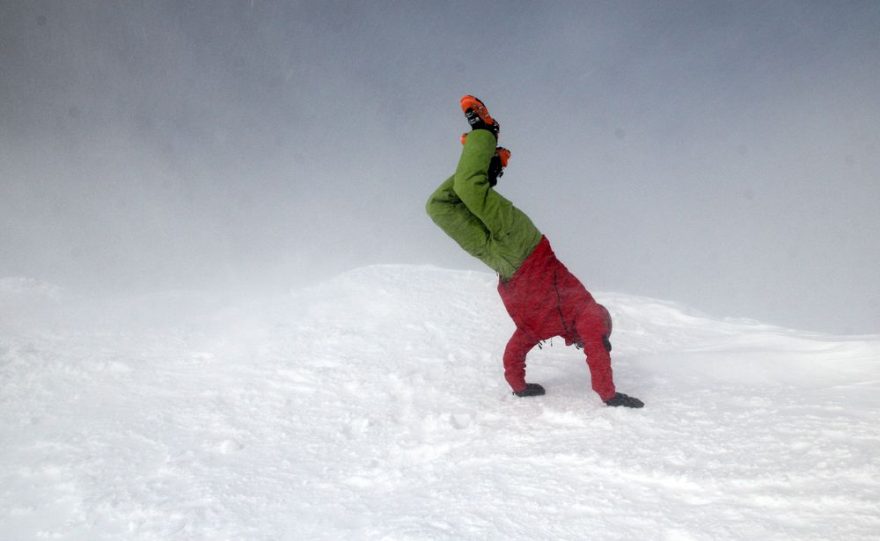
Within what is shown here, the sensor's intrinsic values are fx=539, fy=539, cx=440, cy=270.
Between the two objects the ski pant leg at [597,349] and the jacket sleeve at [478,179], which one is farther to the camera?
the ski pant leg at [597,349]

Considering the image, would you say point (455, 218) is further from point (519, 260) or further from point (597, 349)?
point (597, 349)

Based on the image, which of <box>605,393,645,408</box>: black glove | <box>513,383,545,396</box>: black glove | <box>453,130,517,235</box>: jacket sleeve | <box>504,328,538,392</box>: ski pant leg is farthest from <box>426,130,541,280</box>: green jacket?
<box>605,393,645,408</box>: black glove

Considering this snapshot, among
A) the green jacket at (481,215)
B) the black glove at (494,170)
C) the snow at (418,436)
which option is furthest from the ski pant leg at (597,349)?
the black glove at (494,170)

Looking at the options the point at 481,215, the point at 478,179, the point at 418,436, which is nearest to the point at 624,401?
the point at 418,436

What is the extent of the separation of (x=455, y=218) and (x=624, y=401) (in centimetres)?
137

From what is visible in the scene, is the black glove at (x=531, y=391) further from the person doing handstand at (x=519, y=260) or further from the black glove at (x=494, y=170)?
the black glove at (x=494, y=170)

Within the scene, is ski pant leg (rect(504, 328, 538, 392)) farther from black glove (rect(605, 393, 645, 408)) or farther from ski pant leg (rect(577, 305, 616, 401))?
black glove (rect(605, 393, 645, 408))

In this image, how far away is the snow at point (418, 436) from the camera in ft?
6.53

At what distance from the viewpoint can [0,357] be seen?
383cm

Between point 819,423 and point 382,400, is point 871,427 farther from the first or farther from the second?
point 382,400

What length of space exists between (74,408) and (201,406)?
0.73 m

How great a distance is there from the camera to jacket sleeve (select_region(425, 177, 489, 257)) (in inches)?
118

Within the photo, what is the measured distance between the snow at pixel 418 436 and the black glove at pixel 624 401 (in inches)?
2.8

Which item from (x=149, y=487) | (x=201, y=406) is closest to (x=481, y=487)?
(x=149, y=487)
